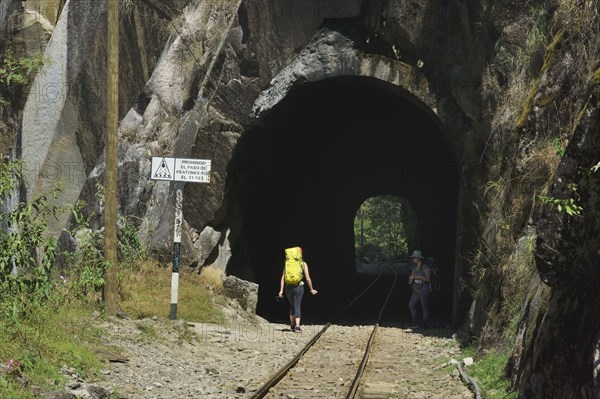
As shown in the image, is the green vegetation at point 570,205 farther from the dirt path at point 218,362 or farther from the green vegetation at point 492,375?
the dirt path at point 218,362

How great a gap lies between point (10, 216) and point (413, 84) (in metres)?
9.40

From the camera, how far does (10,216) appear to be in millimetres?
9305

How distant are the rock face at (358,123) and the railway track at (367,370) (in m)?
1.01

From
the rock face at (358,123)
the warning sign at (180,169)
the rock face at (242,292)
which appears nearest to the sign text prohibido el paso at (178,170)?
the warning sign at (180,169)

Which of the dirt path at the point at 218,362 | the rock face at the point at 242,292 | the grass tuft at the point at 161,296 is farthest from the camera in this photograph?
the rock face at the point at 242,292

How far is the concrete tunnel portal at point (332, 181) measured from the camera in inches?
763

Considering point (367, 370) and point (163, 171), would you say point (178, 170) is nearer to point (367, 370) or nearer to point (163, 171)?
point (163, 171)

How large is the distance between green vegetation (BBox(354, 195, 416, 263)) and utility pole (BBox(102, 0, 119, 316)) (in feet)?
152

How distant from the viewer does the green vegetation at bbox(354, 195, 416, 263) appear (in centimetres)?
6425

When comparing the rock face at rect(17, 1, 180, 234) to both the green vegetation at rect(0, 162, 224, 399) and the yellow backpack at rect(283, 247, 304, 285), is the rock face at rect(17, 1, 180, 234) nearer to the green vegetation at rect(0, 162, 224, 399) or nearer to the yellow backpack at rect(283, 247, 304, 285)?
the yellow backpack at rect(283, 247, 304, 285)

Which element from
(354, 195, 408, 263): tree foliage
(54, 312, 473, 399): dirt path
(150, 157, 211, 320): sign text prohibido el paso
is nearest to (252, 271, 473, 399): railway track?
(54, 312, 473, 399): dirt path

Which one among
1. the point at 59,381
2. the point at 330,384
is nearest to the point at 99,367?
the point at 59,381

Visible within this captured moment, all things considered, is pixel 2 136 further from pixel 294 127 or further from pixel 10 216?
pixel 10 216

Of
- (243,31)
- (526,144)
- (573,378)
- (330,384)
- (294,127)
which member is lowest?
(330,384)
